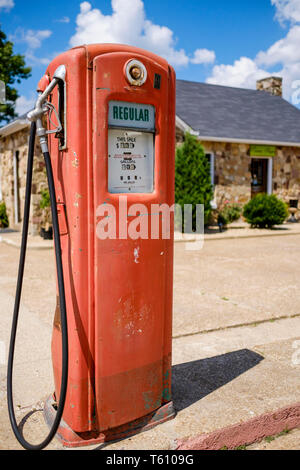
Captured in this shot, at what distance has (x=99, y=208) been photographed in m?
2.40

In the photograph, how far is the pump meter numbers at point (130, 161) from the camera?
96.1 inches

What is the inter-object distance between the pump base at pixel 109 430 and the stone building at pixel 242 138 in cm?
1309

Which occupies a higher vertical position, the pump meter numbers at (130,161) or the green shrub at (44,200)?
the pump meter numbers at (130,161)

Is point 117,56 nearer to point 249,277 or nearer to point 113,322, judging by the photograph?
point 113,322

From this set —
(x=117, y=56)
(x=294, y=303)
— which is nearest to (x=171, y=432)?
(x=117, y=56)

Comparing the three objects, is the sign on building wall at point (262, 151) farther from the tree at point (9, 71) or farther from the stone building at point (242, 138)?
the tree at point (9, 71)

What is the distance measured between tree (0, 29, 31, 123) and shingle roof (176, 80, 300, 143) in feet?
30.8

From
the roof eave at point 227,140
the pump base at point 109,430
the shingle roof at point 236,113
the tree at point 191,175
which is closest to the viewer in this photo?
the pump base at point 109,430

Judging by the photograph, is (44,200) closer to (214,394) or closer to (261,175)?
(261,175)

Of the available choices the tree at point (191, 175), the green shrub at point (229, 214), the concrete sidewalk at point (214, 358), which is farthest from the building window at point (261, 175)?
the concrete sidewalk at point (214, 358)

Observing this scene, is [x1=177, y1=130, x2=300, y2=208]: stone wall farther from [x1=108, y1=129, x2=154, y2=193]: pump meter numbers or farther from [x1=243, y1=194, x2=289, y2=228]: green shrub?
[x1=108, y1=129, x2=154, y2=193]: pump meter numbers

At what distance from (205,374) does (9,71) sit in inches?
953

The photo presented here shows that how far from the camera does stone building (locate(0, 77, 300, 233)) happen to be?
15415mm

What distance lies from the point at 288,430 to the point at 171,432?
0.83 m
